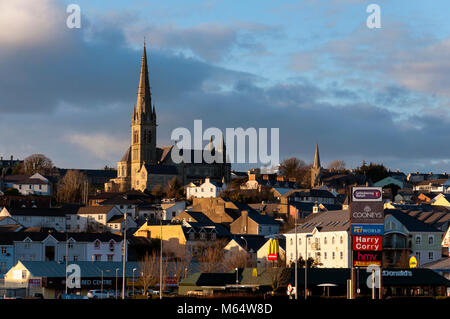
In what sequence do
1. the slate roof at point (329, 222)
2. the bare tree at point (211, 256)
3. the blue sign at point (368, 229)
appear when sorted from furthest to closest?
1. the bare tree at point (211, 256)
2. the slate roof at point (329, 222)
3. the blue sign at point (368, 229)

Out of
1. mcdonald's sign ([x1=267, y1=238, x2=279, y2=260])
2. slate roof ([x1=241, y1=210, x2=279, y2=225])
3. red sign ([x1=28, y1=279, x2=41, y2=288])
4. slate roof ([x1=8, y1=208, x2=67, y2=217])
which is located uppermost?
slate roof ([x1=8, y1=208, x2=67, y2=217])

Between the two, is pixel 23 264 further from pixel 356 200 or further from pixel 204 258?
pixel 356 200

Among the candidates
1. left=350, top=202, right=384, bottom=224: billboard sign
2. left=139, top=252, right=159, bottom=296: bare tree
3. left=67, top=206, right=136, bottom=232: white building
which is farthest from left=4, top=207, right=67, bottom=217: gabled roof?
left=350, top=202, right=384, bottom=224: billboard sign

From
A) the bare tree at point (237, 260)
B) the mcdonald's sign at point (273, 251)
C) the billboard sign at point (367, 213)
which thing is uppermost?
the billboard sign at point (367, 213)

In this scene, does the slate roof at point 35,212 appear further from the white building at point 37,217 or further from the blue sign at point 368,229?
the blue sign at point 368,229

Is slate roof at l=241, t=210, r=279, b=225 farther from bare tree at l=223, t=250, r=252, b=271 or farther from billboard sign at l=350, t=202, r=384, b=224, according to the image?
billboard sign at l=350, t=202, r=384, b=224

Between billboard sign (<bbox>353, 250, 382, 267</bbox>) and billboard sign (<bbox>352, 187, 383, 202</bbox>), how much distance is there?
4343 millimetres

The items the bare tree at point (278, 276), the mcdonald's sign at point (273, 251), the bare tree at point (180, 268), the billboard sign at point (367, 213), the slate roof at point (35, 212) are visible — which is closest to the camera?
the billboard sign at point (367, 213)

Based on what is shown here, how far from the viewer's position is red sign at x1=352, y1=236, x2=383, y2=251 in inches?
2581

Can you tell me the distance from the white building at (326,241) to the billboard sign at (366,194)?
153ft

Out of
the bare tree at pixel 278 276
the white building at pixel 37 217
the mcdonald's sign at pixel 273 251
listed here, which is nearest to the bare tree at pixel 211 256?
the mcdonald's sign at pixel 273 251

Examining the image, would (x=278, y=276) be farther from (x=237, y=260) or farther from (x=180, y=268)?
(x=237, y=260)

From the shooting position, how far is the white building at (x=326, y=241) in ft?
371
